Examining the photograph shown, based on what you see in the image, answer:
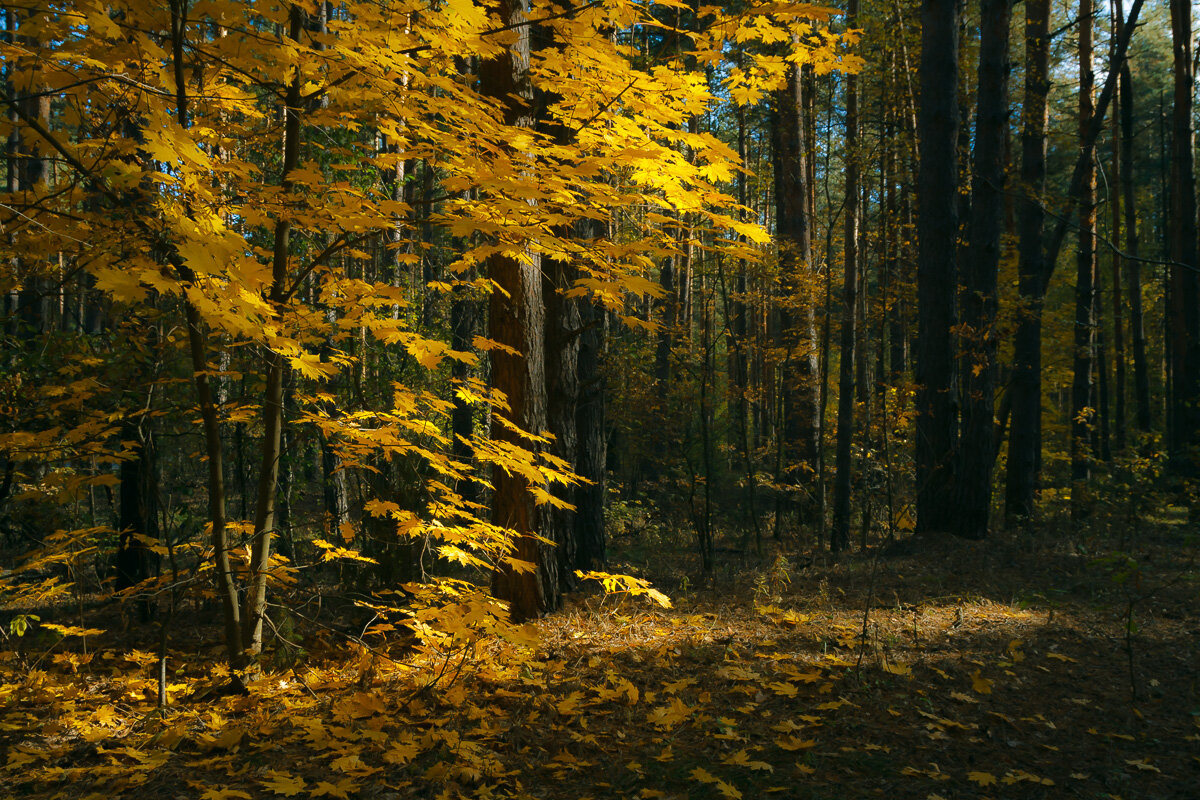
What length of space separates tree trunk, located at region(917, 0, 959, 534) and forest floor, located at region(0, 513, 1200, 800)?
124 inches

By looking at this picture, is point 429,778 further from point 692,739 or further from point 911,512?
point 911,512

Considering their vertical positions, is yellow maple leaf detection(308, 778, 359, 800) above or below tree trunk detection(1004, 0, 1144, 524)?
below

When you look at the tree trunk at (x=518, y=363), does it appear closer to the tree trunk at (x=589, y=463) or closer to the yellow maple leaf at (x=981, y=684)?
the tree trunk at (x=589, y=463)

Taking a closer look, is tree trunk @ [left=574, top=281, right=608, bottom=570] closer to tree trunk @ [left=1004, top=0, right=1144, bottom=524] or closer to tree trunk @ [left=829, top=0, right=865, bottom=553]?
tree trunk @ [left=829, top=0, right=865, bottom=553]

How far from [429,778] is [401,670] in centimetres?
153

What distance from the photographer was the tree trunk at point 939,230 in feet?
26.8

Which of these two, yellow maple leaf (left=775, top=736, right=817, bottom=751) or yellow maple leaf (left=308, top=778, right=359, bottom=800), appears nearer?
yellow maple leaf (left=308, top=778, right=359, bottom=800)

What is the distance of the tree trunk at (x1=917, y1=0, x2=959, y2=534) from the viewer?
26.8 ft

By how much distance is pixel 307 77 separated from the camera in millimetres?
3490

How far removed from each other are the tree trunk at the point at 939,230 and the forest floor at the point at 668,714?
3142 millimetres

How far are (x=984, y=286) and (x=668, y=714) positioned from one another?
25.1 ft

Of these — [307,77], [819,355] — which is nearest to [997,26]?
[819,355]

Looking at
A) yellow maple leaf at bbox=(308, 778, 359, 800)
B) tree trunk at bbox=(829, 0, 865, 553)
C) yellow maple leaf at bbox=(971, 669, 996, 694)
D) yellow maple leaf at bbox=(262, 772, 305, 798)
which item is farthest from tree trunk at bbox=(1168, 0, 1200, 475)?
yellow maple leaf at bbox=(262, 772, 305, 798)

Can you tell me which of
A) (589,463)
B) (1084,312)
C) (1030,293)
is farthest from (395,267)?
(1084,312)
